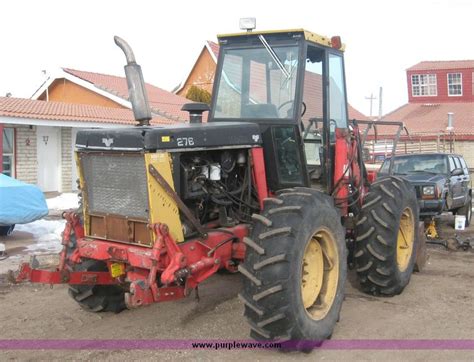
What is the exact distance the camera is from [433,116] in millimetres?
34000

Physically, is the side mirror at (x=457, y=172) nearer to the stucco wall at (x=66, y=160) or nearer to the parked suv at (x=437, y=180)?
the parked suv at (x=437, y=180)

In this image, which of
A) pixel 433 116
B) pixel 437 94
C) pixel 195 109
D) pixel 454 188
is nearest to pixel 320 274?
pixel 195 109

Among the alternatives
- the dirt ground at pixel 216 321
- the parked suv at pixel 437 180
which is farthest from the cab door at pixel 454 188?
the dirt ground at pixel 216 321

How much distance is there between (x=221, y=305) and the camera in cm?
605

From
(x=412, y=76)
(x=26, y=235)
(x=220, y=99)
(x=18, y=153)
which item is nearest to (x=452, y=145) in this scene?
(x=412, y=76)

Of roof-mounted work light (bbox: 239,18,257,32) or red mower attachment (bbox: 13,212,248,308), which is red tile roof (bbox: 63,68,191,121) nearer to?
roof-mounted work light (bbox: 239,18,257,32)

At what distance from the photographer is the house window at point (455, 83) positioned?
35.5 meters

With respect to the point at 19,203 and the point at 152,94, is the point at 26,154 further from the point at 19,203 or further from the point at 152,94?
the point at 152,94

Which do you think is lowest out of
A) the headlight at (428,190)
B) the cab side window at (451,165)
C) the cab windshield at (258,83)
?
the headlight at (428,190)

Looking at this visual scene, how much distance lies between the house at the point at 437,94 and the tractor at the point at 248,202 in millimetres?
28024

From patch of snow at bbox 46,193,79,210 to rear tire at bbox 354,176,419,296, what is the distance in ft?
35.5

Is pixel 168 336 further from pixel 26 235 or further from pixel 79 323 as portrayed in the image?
pixel 26 235

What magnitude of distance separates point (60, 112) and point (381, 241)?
15.3 meters

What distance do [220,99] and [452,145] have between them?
22.5 m
